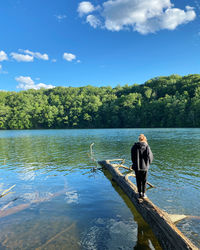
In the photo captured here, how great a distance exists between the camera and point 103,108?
150250 millimetres

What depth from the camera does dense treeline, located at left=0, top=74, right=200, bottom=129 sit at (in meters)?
123

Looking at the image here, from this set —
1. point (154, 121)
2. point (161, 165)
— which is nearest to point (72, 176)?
point (161, 165)

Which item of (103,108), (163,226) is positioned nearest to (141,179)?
(163,226)

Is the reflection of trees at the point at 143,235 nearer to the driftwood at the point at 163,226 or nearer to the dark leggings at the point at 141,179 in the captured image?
the driftwood at the point at 163,226

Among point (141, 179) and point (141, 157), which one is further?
point (141, 179)

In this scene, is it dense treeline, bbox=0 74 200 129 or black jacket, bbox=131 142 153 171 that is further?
dense treeline, bbox=0 74 200 129

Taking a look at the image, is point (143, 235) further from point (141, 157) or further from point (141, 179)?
point (141, 157)

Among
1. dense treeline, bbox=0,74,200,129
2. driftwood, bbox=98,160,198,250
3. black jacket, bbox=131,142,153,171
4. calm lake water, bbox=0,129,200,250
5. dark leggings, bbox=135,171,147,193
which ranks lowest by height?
calm lake water, bbox=0,129,200,250

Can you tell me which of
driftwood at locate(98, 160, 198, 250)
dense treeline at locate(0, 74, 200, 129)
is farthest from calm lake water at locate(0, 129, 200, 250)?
dense treeline at locate(0, 74, 200, 129)

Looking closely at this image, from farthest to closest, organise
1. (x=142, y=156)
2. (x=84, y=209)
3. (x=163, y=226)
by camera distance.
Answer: (x=84, y=209) → (x=142, y=156) → (x=163, y=226)

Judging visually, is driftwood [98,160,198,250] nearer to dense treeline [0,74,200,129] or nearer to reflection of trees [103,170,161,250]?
reflection of trees [103,170,161,250]

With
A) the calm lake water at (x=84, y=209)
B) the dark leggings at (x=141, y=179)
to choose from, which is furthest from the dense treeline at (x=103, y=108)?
the dark leggings at (x=141, y=179)

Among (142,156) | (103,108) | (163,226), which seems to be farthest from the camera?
(103,108)

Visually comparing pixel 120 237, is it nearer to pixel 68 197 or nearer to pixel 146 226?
pixel 146 226
